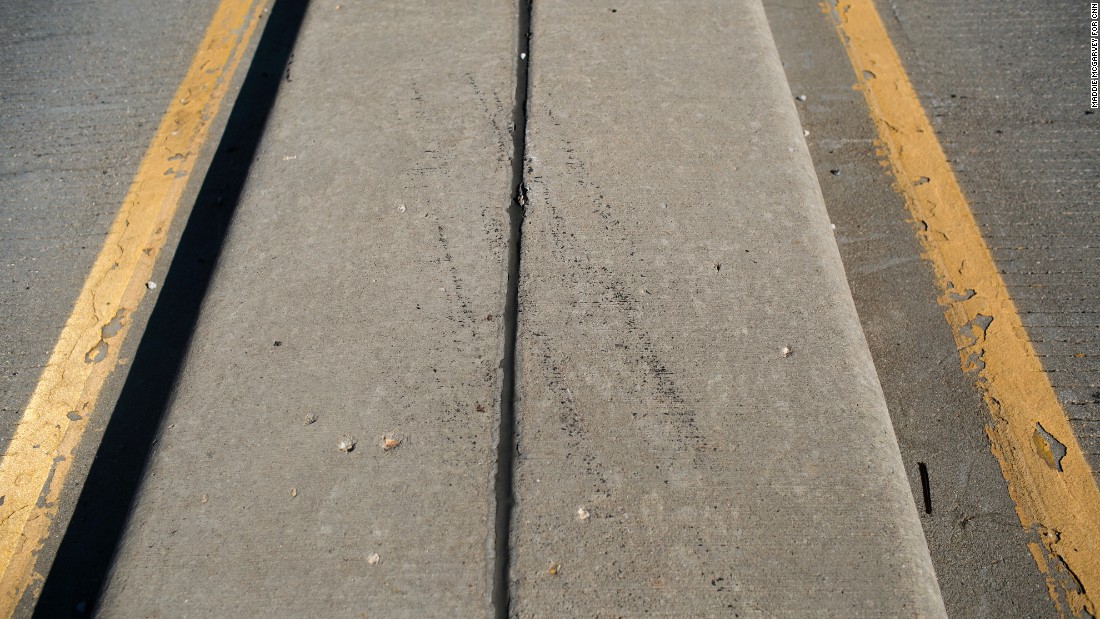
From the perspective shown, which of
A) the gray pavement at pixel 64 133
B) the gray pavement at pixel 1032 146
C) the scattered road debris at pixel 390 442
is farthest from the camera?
the gray pavement at pixel 64 133

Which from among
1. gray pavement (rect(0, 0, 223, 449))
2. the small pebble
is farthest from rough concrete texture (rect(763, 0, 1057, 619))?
gray pavement (rect(0, 0, 223, 449))

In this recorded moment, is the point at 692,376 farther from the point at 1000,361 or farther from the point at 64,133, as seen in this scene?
the point at 64,133

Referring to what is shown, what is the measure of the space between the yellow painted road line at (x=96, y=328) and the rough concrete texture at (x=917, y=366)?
2.78 meters

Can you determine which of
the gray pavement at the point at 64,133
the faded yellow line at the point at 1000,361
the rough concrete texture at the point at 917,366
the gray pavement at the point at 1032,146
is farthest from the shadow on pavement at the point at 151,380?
the gray pavement at the point at 1032,146

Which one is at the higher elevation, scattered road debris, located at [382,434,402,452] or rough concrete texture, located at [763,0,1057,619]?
scattered road debris, located at [382,434,402,452]

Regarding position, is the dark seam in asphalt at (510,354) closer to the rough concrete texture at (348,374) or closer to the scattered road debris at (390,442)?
the rough concrete texture at (348,374)

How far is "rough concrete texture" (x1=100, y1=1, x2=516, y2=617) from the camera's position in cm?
205

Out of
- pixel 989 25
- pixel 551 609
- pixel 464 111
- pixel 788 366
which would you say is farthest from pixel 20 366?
pixel 989 25

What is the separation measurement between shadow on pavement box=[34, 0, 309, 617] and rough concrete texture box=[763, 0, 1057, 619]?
2410mm

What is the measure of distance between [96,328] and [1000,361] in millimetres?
3349

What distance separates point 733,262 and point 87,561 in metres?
2.28

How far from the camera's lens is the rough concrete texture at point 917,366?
7.46 ft

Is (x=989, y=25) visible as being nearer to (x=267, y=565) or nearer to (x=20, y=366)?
(x=267, y=565)

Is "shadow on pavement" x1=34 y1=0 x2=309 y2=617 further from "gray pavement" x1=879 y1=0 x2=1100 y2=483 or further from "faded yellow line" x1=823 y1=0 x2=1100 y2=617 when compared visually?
"gray pavement" x1=879 y1=0 x2=1100 y2=483
